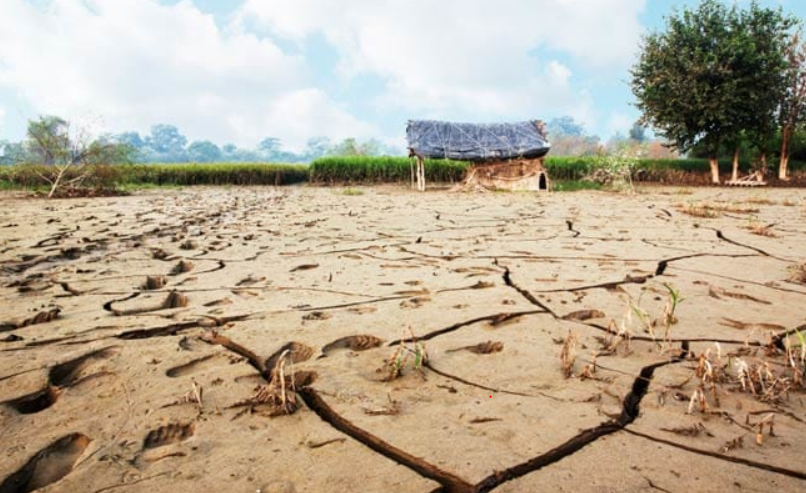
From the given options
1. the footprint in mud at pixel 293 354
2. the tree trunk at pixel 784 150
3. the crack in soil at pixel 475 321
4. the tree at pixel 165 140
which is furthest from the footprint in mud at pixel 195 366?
the tree at pixel 165 140

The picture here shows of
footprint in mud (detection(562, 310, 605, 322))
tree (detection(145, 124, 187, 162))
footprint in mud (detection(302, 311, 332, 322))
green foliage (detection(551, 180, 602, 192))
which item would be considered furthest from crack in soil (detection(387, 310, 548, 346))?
tree (detection(145, 124, 187, 162))

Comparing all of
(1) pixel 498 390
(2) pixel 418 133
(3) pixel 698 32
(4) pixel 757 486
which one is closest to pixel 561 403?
(1) pixel 498 390

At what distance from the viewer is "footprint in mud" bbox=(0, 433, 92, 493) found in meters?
1.21

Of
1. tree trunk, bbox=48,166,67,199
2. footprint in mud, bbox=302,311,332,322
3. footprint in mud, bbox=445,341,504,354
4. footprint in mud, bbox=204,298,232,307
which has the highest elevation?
tree trunk, bbox=48,166,67,199

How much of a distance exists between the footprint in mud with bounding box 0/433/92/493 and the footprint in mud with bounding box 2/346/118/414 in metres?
0.31

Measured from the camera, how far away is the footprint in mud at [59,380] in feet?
5.24

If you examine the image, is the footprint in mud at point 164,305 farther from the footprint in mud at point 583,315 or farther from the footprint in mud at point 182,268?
the footprint in mud at point 583,315

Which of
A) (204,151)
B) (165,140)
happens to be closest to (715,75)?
(204,151)

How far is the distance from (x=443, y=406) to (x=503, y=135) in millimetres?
14320

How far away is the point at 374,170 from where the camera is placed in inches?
813

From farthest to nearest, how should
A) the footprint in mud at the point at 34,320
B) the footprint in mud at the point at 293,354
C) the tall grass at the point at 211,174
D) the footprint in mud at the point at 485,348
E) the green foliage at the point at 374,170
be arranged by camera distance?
the tall grass at the point at 211,174 < the green foliage at the point at 374,170 < the footprint in mud at the point at 34,320 < the footprint in mud at the point at 485,348 < the footprint in mud at the point at 293,354

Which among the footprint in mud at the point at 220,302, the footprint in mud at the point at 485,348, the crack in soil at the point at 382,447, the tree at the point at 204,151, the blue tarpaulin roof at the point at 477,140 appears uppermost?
the tree at the point at 204,151

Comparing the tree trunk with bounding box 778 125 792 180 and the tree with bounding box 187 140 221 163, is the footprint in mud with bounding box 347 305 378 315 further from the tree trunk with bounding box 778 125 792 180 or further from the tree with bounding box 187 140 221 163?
the tree with bounding box 187 140 221 163

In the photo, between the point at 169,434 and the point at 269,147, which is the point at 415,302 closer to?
the point at 169,434
